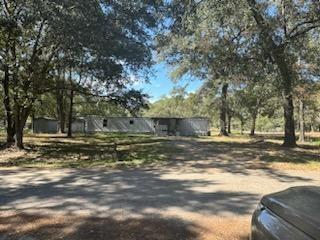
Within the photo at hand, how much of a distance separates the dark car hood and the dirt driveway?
2.50m

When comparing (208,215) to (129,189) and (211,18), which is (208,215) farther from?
(211,18)

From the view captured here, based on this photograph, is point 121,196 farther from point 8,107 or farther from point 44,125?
point 44,125

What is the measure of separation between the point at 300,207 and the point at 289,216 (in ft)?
0.33

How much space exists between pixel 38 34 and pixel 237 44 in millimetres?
9333

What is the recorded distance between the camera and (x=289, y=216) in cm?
226

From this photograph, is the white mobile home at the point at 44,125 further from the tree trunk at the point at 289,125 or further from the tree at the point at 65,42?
the tree trunk at the point at 289,125

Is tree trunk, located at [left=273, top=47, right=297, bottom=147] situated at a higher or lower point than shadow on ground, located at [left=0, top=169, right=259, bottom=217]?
higher

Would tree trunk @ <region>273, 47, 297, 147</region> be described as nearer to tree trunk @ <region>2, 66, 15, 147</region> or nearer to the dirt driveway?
the dirt driveway

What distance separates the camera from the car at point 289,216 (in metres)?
2.06

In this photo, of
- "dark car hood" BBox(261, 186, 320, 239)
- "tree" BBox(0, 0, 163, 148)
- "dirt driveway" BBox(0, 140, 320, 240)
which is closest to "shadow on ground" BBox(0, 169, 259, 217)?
"dirt driveway" BBox(0, 140, 320, 240)

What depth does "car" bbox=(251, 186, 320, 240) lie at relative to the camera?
2.06 meters

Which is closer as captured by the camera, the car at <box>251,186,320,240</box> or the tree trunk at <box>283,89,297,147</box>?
the car at <box>251,186,320,240</box>

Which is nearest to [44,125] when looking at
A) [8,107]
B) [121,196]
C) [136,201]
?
[8,107]

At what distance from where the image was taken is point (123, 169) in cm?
1194
